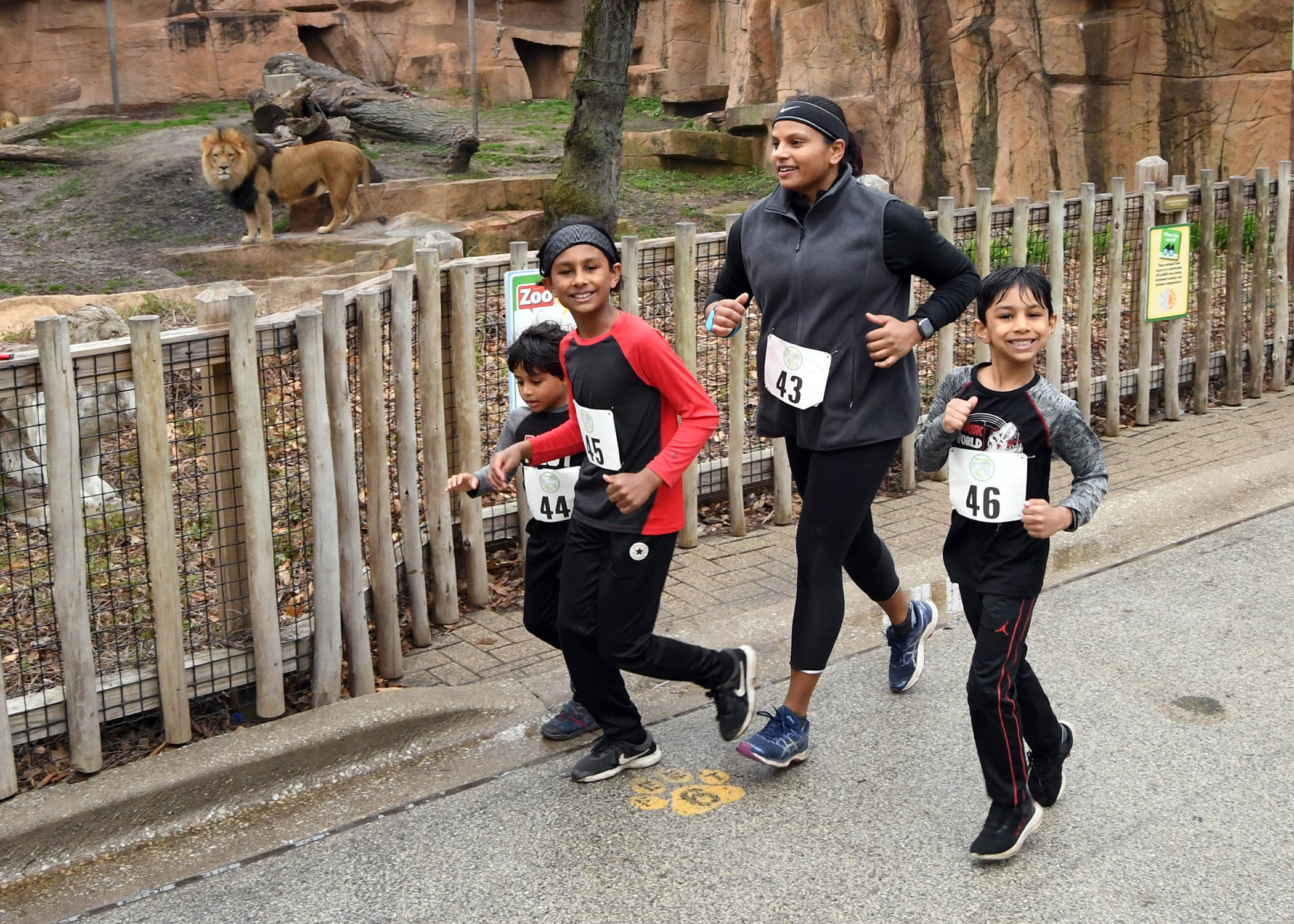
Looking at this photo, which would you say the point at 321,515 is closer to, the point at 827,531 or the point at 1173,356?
the point at 827,531

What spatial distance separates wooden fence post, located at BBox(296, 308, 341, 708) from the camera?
4.55 m

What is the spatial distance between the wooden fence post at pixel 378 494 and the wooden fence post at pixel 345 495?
129mm

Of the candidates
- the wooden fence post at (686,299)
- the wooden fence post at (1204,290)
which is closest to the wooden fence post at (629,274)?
the wooden fence post at (686,299)

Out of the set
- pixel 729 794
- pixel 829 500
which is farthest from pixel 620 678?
pixel 829 500

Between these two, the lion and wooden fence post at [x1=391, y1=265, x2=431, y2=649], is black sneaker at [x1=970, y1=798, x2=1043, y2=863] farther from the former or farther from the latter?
the lion

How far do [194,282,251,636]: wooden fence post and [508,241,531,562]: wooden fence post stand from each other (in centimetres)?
118

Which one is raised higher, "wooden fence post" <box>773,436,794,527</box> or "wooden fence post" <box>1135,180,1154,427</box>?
"wooden fence post" <box>1135,180,1154,427</box>

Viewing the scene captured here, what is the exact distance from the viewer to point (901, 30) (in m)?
17.3

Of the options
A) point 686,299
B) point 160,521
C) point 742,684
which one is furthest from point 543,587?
point 686,299

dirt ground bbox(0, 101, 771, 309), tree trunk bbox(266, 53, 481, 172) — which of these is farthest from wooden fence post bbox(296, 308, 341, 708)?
tree trunk bbox(266, 53, 481, 172)

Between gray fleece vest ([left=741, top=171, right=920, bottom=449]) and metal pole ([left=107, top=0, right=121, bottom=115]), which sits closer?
gray fleece vest ([left=741, top=171, right=920, bottom=449])

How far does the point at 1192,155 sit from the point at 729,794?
39.1 feet

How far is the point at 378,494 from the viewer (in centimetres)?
503

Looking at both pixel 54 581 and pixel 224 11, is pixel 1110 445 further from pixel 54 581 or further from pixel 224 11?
pixel 224 11
